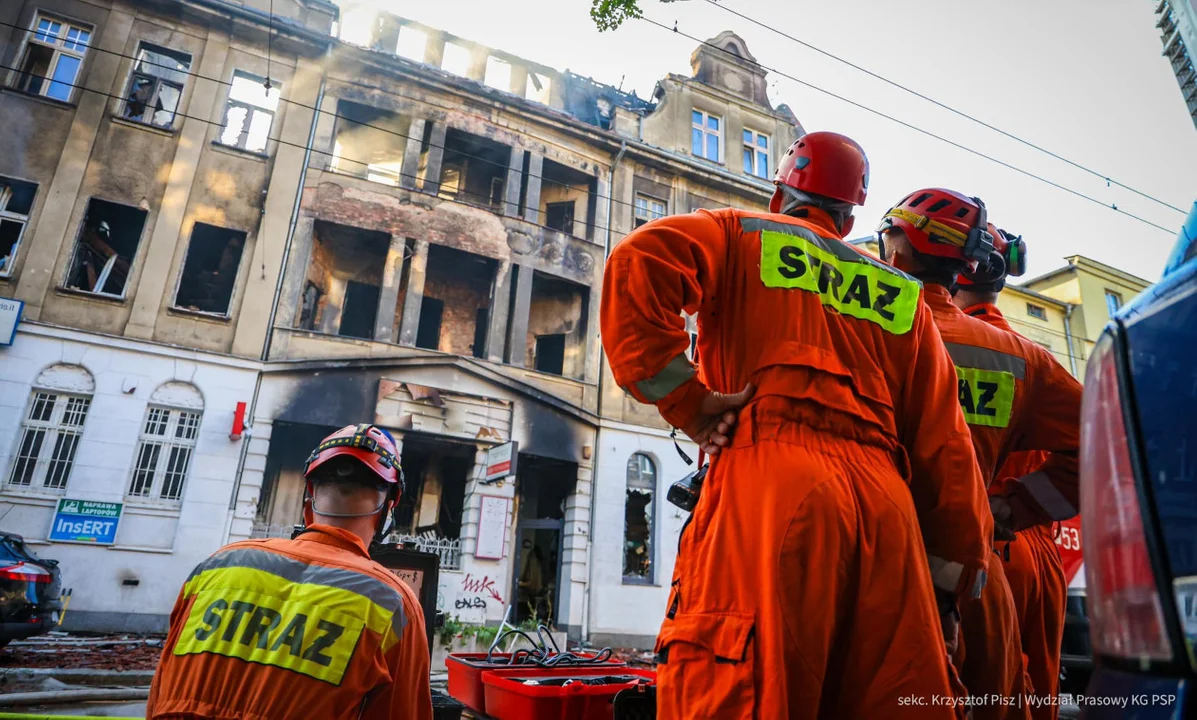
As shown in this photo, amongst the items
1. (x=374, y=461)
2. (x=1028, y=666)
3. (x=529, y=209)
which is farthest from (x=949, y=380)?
(x=529, y=209)

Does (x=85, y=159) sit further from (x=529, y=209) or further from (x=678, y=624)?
(x=678, y=624)

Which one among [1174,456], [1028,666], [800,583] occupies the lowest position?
[1028,666]

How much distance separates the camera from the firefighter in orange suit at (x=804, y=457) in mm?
1468

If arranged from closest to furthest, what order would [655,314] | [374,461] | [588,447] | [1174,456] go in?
1. [1174,456]
2. [655,314]
3. [374,461]
4. [588,447]

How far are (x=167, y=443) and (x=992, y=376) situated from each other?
13.7 meters

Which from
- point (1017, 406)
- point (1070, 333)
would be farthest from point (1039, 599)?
point (1070, 333)

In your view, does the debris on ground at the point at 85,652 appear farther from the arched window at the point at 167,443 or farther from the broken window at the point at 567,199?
the broken window at the point at 567,199

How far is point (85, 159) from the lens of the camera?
1327 cm

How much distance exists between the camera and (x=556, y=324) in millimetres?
18078

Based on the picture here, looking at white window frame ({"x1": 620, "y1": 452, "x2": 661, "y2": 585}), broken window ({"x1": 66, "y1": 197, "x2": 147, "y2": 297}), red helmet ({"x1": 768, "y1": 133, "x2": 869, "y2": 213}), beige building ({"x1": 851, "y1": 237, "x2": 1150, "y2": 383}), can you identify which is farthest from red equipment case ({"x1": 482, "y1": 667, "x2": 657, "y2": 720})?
beige building ({"x1": 851, "y1": 237, "x2": 1150, "y2": 383})

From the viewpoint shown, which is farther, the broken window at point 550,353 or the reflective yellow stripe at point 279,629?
the broken window at point 550,353

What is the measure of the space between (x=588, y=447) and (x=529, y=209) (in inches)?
249

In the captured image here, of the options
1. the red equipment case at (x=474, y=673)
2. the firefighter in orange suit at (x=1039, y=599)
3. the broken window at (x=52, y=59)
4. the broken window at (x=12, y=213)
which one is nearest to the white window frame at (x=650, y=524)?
the red equipment case at (x=474, y=673)

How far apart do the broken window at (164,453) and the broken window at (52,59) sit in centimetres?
697
